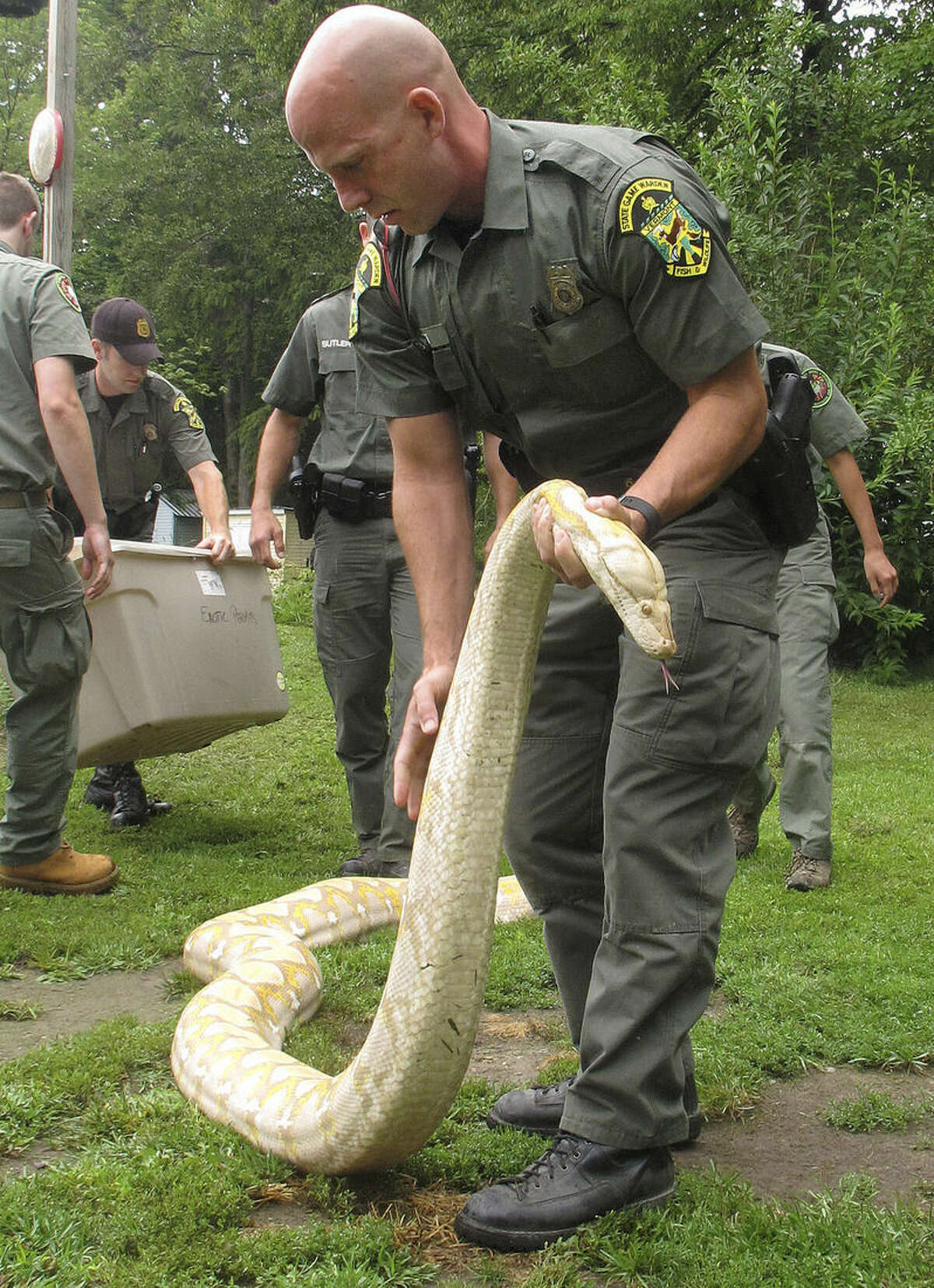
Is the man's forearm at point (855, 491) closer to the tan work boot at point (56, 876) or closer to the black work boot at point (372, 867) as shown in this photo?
the black work boot at point (372, 867)

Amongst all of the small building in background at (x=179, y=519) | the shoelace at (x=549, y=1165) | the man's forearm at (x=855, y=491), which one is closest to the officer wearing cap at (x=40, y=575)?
the shoelace at (x=549, y=1165)

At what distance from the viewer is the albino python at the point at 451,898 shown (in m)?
2.47

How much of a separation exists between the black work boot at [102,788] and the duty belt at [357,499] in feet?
8.09

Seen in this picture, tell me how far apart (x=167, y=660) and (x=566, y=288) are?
3.74 metres

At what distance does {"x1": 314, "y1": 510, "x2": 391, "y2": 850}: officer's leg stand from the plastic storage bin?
423mm

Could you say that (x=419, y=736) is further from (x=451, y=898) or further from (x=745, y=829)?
(x=745, y=829)

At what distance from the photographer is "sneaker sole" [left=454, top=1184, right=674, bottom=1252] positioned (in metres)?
2.69

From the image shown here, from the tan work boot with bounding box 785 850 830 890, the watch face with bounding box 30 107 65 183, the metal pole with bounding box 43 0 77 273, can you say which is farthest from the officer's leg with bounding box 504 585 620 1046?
the metal pole with bounding box 43 0 77 273

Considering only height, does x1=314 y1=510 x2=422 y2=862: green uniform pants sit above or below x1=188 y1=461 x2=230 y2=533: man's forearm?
below

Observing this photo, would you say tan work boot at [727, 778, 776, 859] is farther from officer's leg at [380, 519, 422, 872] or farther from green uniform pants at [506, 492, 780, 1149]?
green uniform pants at [506, 492, 780, 1149]

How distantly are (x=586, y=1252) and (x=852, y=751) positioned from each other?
8639 mm

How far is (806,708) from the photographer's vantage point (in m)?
6.13

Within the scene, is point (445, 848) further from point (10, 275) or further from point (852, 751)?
point (852, 751)

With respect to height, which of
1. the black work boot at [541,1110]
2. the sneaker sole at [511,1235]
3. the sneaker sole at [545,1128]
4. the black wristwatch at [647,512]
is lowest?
the sneaker sole at [545,1128]
